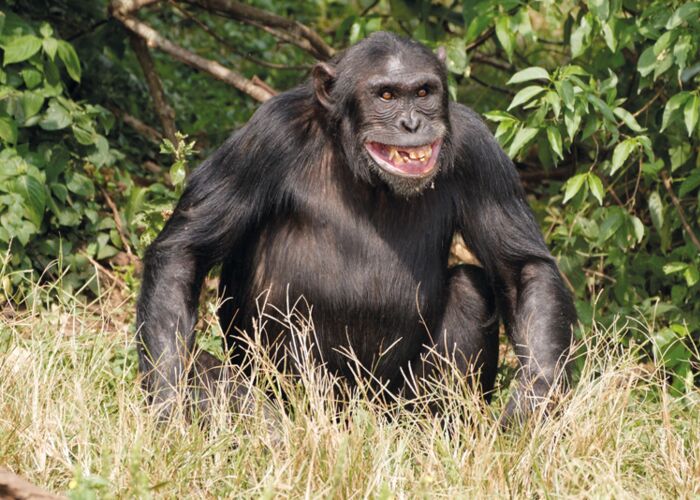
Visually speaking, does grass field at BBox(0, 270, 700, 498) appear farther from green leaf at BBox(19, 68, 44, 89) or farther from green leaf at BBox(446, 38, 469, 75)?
green leaf at BBox(446, 38, 469, 75)

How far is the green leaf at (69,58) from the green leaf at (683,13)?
3332 millimetres

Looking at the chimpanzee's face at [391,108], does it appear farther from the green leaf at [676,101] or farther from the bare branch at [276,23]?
the bare branch at [276,23]

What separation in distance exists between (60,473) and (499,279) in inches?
98.6

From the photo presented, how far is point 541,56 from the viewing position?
409 inches

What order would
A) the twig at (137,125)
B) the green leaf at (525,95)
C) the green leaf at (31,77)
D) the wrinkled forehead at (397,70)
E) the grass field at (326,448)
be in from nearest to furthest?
the grass field at (326,448) → the wrinkled forehead at (397,70) → the green leaf at (525,95) → the green leaf at (31,77) → the twig at (137,125)

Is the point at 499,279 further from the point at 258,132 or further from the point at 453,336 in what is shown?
the point at 258,132

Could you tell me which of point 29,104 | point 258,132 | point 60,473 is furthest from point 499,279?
point 29,104

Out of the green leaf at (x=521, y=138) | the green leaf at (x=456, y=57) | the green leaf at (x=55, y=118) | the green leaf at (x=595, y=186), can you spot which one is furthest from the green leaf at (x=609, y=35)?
the green leaf at (x=55, y=118)

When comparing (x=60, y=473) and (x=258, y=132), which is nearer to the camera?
(x=60, y=473)

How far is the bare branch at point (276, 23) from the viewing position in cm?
841

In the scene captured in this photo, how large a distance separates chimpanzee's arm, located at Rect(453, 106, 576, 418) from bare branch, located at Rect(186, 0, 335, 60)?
7.35 ft

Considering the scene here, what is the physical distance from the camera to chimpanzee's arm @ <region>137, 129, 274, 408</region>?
6.05 m

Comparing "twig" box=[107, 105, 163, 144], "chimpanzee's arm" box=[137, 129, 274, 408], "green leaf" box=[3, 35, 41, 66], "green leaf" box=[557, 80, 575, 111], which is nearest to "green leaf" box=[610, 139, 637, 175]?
"green leaf" box=[557, 80, 575, 111]

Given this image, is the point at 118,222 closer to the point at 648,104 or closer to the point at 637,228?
the point at 637,228
